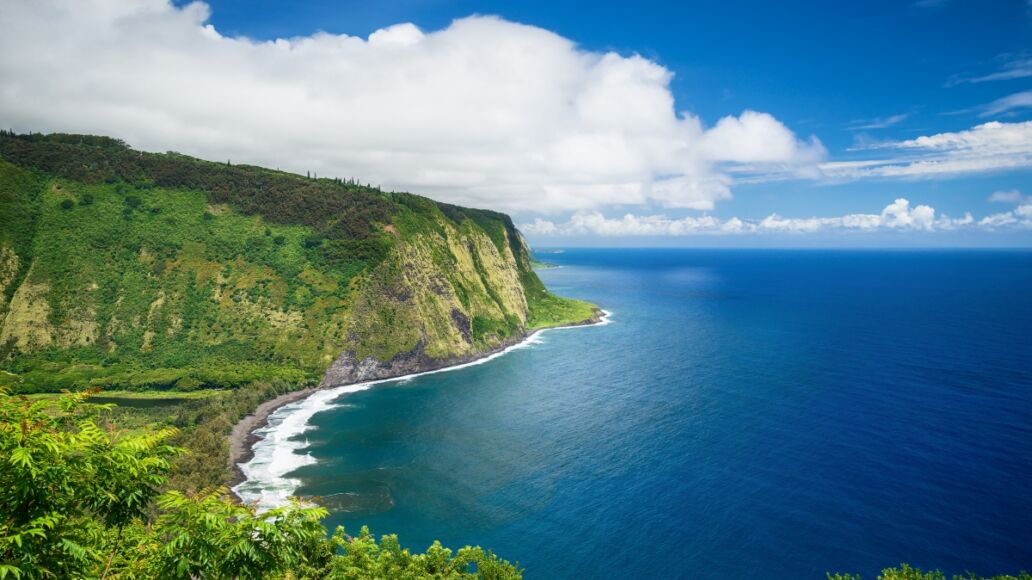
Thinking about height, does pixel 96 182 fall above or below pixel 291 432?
above

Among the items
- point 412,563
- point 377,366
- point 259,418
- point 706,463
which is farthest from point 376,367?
point 412,563

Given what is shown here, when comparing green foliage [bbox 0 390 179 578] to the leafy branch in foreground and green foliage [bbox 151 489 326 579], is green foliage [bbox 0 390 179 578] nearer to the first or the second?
the leafy branch in foreground

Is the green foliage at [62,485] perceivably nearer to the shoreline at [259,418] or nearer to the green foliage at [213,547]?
the green foliage at [213,547]

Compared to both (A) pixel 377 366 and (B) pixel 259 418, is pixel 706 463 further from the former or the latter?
(A) pixel 377 366

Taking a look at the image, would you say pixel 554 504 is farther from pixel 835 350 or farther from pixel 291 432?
pixel 835 350

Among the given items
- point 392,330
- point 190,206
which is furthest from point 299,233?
point 392,330

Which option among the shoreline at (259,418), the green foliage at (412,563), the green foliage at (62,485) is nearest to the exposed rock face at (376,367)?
the shoreline at (259,418)

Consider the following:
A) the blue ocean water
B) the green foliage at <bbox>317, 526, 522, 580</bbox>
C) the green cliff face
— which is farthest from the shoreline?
the green foliage at <bbox>317, 526, 522, 580</bbox>
